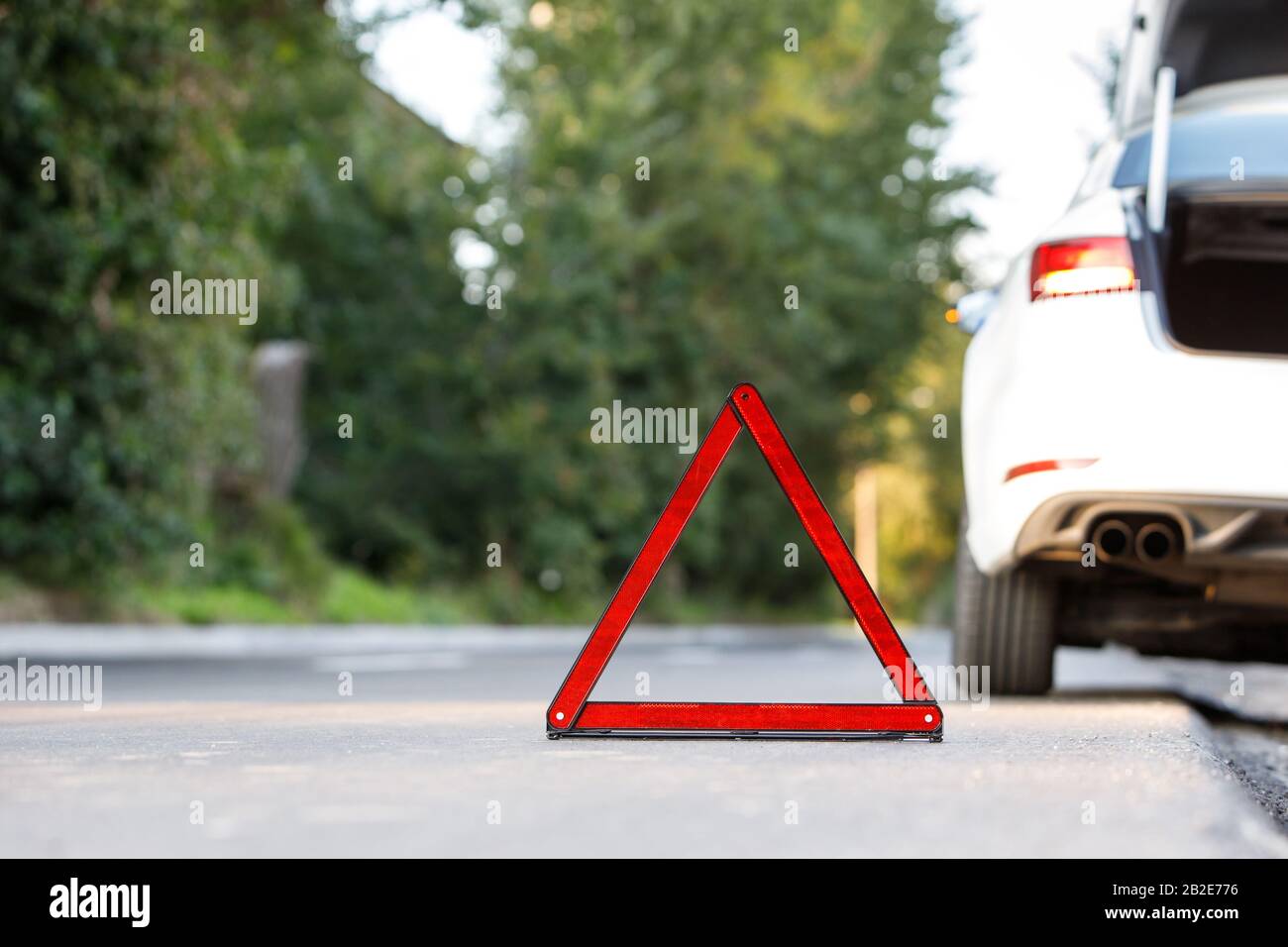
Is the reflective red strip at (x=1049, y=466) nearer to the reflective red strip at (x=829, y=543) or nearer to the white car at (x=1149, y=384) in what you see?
the white car at (x=1149, y=384)

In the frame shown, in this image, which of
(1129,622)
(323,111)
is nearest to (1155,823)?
(1129,622)

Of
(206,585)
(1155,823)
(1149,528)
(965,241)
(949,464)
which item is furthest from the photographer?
(949,464)

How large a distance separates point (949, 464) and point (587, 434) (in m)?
25.2

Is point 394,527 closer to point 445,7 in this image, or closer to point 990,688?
point 445,7

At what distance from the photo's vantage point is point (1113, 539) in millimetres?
5742

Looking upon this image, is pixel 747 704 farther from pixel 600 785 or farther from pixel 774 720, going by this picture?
pixel 600 785

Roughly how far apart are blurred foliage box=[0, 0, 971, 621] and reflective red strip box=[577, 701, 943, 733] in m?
10.3

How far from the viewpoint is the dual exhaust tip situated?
5699 mm

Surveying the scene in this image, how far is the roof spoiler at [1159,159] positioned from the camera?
5691mm

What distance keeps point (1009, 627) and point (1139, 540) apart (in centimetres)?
118

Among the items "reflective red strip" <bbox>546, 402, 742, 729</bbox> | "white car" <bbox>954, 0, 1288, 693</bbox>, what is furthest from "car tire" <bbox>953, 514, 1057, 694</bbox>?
"reflective red strip" <bbox>546, 402, 742, 729</bbox>

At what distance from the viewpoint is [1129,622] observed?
6.63 metres

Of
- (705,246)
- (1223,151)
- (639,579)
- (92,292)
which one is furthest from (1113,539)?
(705,246)

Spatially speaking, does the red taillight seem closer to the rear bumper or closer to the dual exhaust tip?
the rear bumper
